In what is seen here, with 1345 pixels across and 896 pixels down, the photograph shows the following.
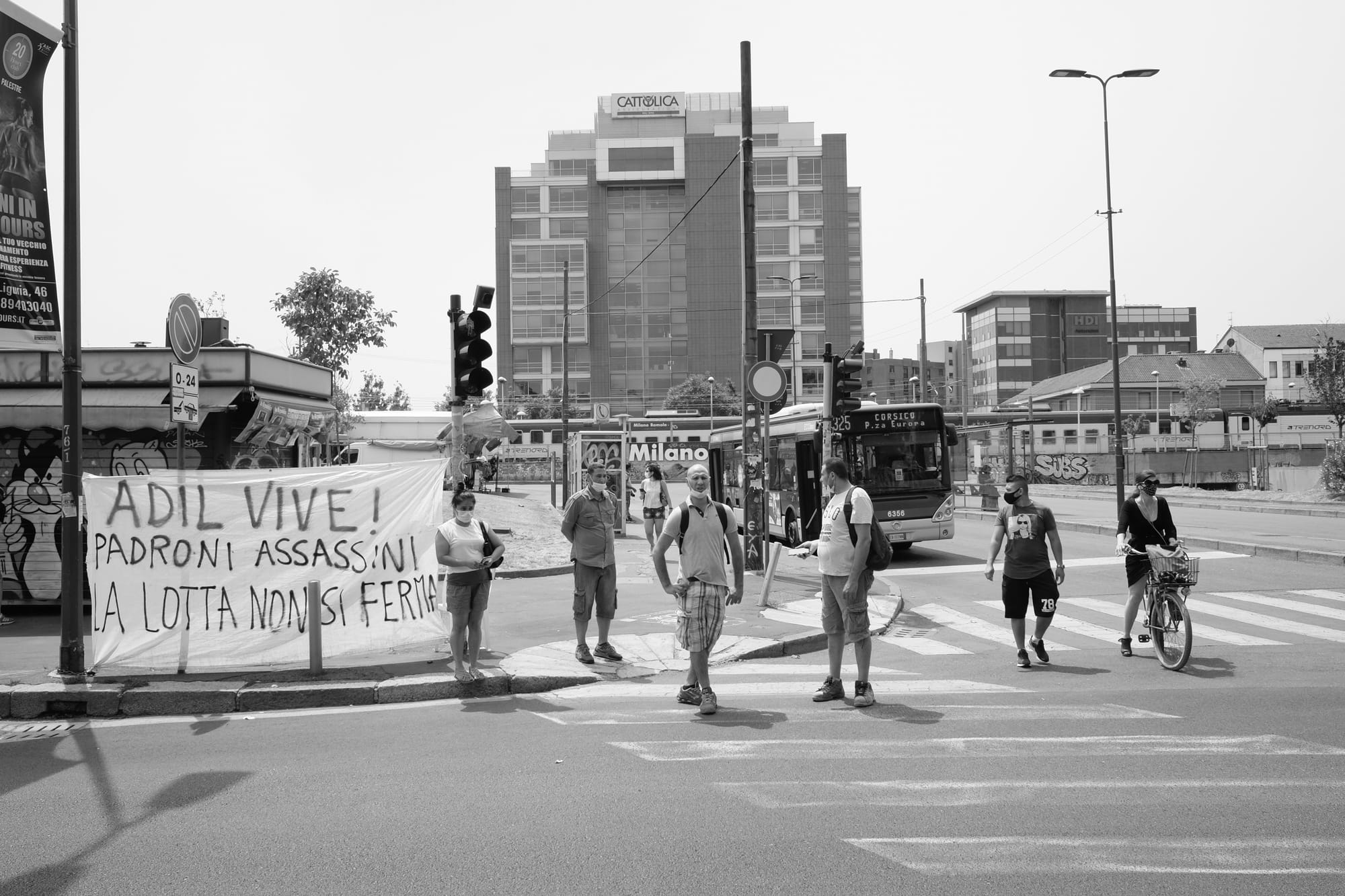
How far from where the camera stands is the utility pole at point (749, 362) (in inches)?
592

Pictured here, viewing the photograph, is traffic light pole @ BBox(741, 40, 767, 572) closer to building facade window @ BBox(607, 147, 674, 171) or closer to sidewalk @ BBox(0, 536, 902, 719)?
sidewalk @ BBox(0, 536, 902, 719)

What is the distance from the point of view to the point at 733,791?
5.52 meters

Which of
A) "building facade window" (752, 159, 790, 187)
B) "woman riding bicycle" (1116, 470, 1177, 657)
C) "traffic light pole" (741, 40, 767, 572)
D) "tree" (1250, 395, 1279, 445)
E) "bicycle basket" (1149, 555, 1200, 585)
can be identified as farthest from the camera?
"building facade window" (752, 159, 790, 187)

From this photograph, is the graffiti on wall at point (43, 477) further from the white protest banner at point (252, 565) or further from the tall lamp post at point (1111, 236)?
the tall lamp post at point (1111, 236)

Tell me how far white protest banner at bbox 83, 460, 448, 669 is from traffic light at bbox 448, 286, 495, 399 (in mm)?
910

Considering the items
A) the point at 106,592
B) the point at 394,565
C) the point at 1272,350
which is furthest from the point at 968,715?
the point at 1272,350

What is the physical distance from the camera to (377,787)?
18.7 feet

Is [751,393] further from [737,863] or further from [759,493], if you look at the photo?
[737,863]

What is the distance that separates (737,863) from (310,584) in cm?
574

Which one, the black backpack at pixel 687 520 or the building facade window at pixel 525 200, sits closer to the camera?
the black backpack at pixel 687 520

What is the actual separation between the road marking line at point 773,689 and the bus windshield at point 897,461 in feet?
33.5

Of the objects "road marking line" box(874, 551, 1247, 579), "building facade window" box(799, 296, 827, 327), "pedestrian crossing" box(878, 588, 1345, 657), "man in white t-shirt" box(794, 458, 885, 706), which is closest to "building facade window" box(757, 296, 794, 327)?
"building facade window" box(799, 296, 827, 327)

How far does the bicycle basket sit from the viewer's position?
8781 mm

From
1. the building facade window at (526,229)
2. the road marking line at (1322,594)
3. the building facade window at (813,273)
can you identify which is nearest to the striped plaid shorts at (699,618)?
the road marking line at (1322,594)
